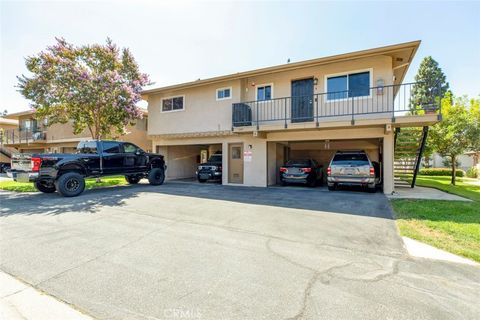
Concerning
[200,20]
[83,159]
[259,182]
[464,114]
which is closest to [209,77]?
[200,20]

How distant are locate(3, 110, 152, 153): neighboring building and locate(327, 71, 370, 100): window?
1439cm

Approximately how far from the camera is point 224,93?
1328 cm

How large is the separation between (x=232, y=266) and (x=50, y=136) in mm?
27529

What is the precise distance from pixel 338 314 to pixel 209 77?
12.3 m

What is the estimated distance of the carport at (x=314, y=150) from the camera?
1337 cm

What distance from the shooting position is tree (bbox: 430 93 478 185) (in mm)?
13055

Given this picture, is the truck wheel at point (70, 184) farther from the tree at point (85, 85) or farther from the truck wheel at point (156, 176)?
the tree at point (85, 85)

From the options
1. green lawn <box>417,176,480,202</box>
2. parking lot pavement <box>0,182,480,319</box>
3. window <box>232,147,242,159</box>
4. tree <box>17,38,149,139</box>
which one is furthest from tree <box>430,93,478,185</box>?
tree <box>17,38,149,139</box>

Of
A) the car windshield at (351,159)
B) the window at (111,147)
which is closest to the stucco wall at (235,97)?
the car windshield at (351,159)

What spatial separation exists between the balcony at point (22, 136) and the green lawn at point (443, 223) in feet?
97.9

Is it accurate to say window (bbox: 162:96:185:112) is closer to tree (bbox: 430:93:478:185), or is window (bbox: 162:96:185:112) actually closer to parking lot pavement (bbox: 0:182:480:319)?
parking lot pavement (bbox: 0:182:480:319)

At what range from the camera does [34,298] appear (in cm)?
289

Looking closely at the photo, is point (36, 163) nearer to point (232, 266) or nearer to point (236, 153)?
point (236, 153)

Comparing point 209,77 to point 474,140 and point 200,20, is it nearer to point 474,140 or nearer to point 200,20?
point 200,20
